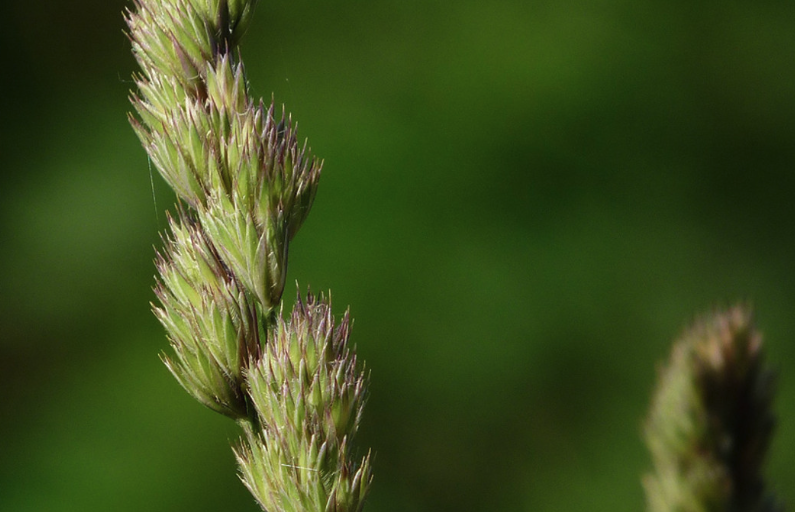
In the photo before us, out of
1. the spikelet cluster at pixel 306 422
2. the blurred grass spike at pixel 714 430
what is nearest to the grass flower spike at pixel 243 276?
the spikelet cluster at pixel 306 422

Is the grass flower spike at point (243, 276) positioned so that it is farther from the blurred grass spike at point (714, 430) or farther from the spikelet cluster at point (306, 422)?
the blurred grass spike at point (714, 430)

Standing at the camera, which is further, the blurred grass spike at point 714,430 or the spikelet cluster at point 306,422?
the blurred grass spike at point 714,430

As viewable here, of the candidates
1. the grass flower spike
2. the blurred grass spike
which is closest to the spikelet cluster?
the grass flower spike

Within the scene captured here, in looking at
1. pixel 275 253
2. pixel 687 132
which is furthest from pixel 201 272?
pixel 687 132

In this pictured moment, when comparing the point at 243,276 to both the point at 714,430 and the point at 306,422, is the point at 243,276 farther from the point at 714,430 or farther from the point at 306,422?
the point at 714,430

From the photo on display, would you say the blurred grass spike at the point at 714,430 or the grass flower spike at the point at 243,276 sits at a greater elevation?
the grass flower spike at the point at 243,276

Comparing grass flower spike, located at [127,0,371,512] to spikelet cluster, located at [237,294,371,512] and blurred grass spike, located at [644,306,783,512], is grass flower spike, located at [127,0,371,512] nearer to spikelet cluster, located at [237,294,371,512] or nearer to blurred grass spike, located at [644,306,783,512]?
spikelet cluster, located at [237,294,371,512]

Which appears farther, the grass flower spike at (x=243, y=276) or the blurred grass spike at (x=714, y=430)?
the blurred grass spike at (x=714, y=430)
